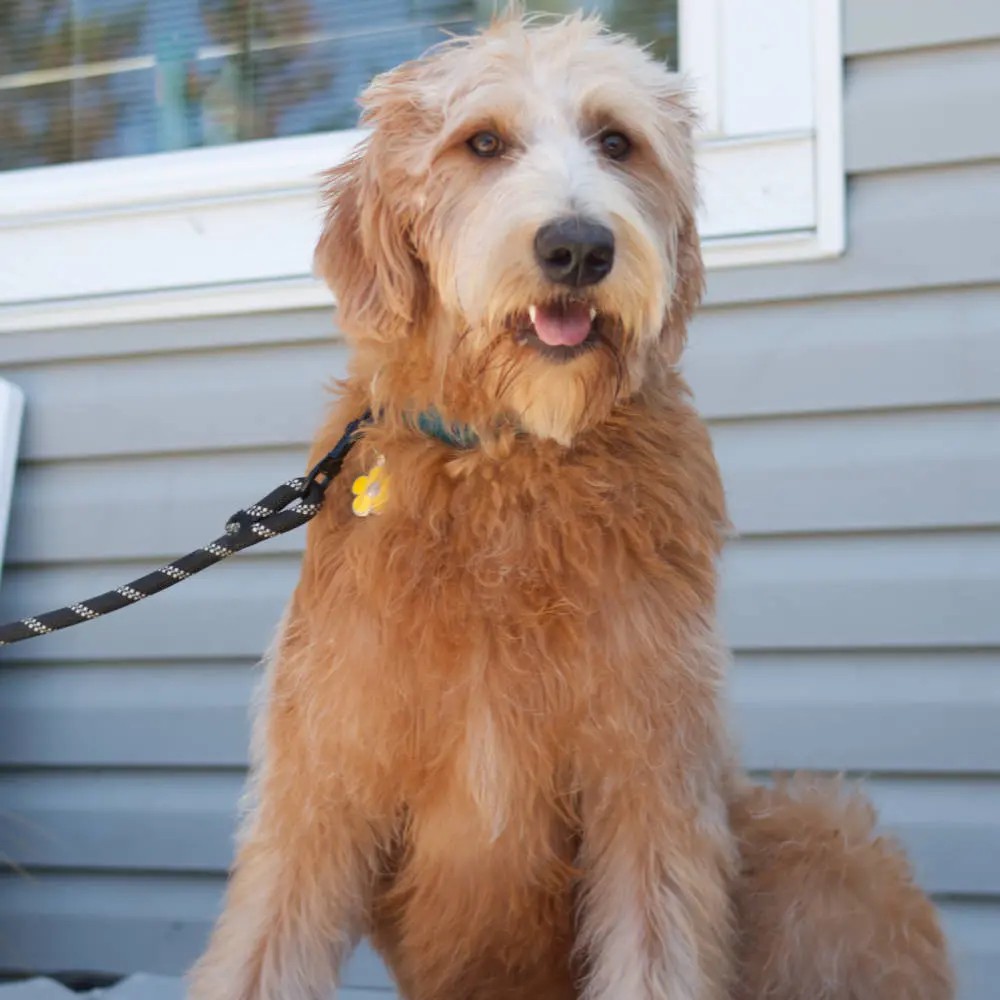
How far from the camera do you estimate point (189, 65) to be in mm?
3521

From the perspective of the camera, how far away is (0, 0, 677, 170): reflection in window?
3.35 m

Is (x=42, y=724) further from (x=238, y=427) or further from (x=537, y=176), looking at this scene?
(x=537, y=176)

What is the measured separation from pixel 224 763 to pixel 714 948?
1822 millimetres

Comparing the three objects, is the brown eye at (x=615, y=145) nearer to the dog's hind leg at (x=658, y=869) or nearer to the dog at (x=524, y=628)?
the dog at (x=524, y=628)

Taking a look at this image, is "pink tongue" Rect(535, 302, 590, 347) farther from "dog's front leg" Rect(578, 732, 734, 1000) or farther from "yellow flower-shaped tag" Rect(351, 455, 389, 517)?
"dog's front leg" Rect(578, 732, 734, 1000)

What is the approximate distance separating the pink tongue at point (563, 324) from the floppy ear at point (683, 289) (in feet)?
0.68

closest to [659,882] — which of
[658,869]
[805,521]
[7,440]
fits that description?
[658,869]

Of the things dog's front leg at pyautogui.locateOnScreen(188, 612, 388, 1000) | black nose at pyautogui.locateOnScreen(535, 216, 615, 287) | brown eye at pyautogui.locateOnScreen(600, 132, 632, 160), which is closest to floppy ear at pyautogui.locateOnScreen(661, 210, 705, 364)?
brown eye at pyautogui.locateOnScreen(600, 132, 632, 160)

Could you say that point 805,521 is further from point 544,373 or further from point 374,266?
point 374,266

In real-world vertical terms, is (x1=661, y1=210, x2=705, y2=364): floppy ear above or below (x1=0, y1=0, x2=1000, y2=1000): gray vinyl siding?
above

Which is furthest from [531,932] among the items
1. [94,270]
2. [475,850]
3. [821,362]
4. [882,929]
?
[94,270]

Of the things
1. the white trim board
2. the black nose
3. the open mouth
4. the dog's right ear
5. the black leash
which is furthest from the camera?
the white trim board

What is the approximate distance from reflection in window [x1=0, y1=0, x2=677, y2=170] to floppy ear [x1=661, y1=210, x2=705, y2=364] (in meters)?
1.46

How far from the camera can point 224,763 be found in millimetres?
3275
